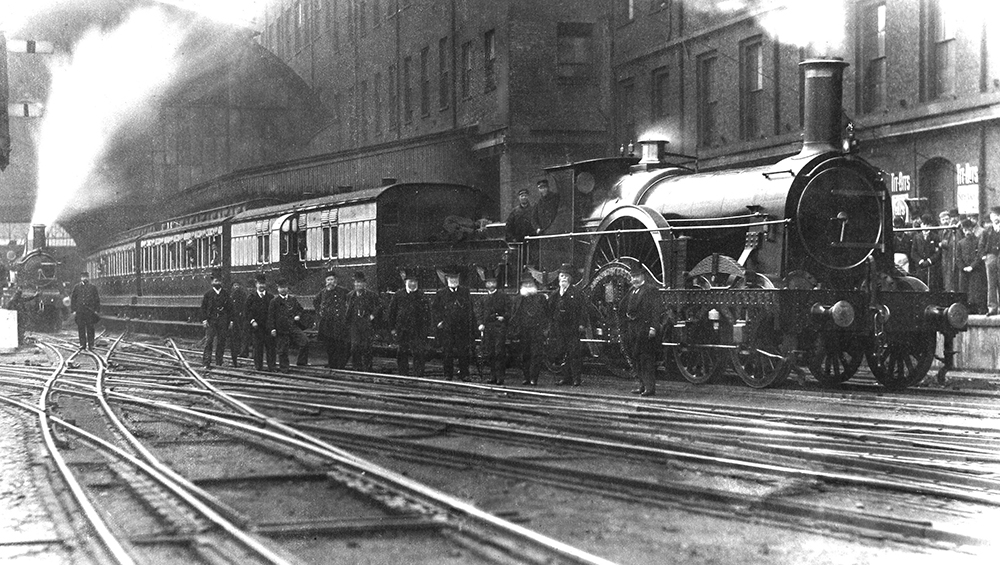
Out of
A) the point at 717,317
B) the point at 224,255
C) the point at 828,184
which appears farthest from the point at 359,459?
the point at 224,255

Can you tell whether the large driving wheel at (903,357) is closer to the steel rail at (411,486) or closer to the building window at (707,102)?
the steel rail at (411,486)

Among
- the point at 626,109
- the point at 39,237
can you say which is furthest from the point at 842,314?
the point at 39,237

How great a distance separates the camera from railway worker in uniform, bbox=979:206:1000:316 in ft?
53.6

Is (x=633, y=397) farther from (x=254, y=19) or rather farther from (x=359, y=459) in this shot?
(x=254, y=19)

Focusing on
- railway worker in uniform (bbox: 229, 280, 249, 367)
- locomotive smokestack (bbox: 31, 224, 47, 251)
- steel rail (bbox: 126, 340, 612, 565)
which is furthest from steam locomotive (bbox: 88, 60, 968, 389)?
locomotive smokestack (bbox: 31, 224, 47, 251)

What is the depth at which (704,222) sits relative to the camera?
14.6 meters

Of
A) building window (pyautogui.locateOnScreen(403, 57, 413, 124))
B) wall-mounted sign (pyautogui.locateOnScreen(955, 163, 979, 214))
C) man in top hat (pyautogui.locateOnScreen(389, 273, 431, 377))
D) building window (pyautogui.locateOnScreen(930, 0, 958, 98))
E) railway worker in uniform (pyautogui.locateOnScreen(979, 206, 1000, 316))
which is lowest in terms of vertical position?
man in top hat (pyautogui.locateOnScreen(389, 273, 431, 377))

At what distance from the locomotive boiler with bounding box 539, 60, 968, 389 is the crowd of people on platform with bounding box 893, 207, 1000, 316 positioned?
154cm

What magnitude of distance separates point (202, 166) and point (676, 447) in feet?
135

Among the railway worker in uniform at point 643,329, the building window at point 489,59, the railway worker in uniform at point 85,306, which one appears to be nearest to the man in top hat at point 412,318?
the railway worker in uniform at point 643,329

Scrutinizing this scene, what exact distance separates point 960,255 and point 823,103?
14.2 feet

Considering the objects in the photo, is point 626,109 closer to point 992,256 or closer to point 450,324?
point 992,256

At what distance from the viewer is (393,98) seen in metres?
38.5

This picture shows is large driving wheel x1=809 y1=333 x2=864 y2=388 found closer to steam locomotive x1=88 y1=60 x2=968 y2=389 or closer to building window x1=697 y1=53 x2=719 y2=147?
steam locomotive x1=88 y1=60 x2=968 y2=389
